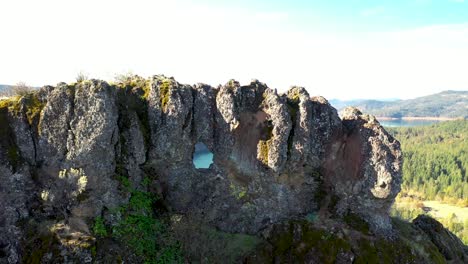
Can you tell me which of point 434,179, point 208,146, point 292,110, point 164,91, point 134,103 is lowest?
point 434,179

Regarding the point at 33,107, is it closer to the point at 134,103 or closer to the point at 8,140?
the point at 8,140

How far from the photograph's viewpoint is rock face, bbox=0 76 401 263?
23266 millimetres

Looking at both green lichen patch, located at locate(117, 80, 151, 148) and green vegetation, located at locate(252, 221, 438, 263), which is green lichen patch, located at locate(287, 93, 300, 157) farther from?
green lichen patch, located at locate(117, 80, 151, 148)

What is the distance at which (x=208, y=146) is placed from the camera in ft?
90.7

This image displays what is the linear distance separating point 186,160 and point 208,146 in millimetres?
2053

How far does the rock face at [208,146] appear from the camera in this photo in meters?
23.3

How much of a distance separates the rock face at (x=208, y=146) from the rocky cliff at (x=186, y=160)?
78 mm

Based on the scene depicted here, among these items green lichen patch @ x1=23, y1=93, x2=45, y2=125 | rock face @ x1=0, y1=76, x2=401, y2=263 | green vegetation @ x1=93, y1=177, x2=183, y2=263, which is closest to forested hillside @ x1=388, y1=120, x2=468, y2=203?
rock face @ x1=0, y1=76, x2=401, y2=263

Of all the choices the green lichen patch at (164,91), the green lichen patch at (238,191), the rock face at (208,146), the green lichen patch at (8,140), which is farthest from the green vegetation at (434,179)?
the green lichen patch at (8,140)

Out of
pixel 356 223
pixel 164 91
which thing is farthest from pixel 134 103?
pixel 356 223

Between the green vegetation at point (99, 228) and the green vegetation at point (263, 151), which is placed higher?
the green vegetation at point (263, 151)

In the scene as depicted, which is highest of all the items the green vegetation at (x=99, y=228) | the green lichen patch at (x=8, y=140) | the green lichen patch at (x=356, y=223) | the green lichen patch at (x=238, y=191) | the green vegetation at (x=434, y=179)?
the green lichen patch at (x=8, y=140)

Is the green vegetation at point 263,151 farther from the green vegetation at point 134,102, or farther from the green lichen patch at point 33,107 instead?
the green lichen patch at point 33,107

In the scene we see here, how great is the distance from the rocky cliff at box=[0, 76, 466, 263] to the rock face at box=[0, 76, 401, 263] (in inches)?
3.1
